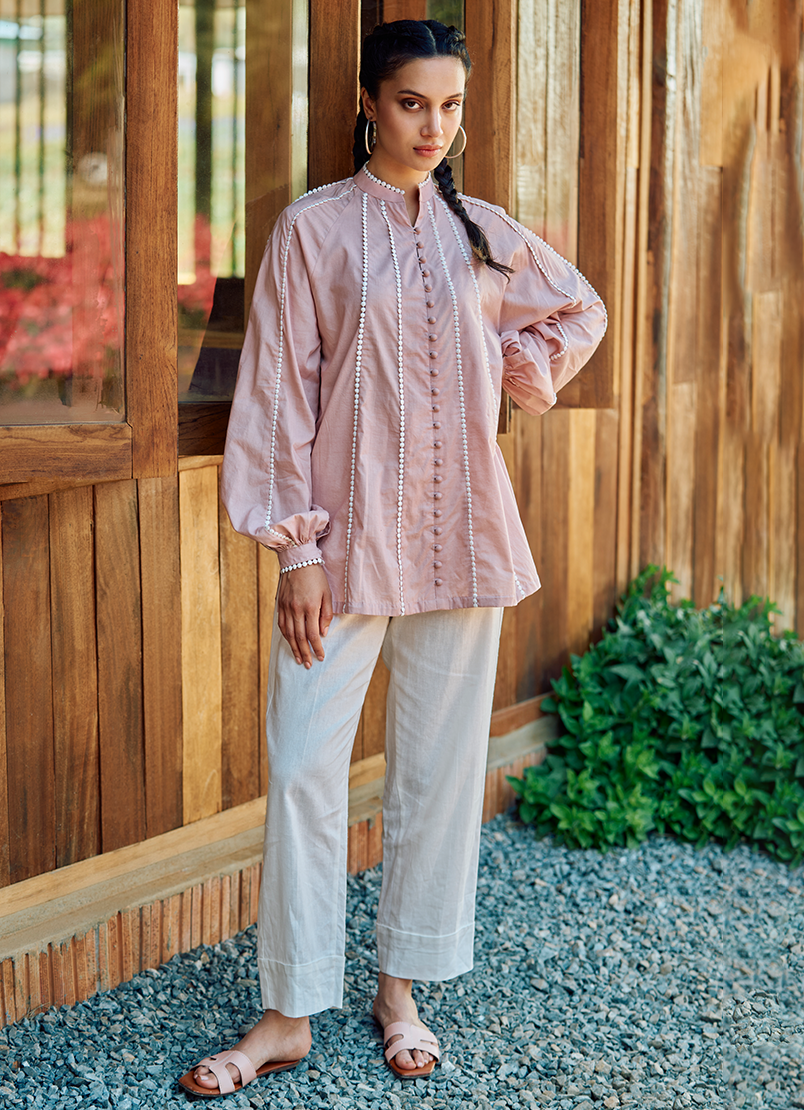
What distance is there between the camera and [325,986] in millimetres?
2037

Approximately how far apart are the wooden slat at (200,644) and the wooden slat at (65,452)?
548mm

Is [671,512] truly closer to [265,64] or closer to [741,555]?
[741,555]

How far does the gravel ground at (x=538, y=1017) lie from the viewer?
2.07 m

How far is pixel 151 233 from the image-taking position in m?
1.87

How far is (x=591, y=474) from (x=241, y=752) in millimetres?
1640

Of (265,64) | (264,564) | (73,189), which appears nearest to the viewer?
(73,189)

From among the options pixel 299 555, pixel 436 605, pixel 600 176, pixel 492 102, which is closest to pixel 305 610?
pixel 299 555

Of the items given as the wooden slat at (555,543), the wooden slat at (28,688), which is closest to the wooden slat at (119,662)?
the wooden slat at (28,688)

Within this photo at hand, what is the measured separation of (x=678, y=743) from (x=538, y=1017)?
1.24m

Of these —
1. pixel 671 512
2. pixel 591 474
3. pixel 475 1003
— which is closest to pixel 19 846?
pixel 475 1003

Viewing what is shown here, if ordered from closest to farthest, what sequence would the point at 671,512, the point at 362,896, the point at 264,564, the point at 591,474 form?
1. the point at 264,564
2. the point at 362,896
3. the point at 591,474
4. the point at 671,512

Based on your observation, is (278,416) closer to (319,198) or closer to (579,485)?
(319,198)

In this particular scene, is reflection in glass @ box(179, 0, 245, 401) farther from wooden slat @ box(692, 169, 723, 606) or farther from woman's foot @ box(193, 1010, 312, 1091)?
wooden slat @ box(692, 169, 723, 606)

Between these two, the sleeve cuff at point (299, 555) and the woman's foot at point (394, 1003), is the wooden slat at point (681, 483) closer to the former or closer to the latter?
the woman's foot at point (394, 1003)
